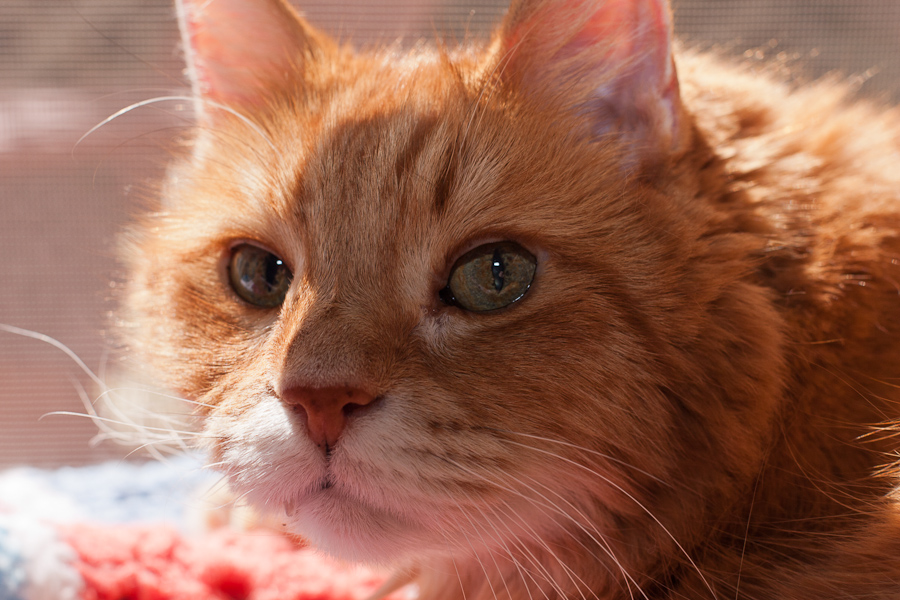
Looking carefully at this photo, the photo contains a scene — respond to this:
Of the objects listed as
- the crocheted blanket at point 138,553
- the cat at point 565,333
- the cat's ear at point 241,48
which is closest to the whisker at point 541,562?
the cat at point 565,333

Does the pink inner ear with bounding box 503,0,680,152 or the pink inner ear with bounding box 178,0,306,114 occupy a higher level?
the pink inner ear with bounding box 178,0,306,114

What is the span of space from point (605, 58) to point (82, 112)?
1.81m

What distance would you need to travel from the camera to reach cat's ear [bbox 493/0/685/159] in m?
1.02

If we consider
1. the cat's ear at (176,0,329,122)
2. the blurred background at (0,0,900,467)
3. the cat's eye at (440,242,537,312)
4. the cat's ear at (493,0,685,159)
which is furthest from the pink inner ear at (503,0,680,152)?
the blurred background at (0,0,900,467)

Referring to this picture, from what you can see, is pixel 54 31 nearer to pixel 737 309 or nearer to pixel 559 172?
pixel 559 172

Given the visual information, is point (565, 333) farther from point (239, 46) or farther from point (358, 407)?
point (239, 46)

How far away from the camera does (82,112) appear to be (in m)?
2.25

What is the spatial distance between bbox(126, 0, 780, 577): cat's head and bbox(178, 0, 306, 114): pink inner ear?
20 centimetres

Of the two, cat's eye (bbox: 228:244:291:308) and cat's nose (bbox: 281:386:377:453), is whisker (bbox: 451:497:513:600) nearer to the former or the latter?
cat's nose (bbox: 281:386:377:453)

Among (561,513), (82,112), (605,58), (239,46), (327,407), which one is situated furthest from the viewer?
(82,112)

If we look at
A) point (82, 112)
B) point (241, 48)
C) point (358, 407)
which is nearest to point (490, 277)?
point (358, 407)

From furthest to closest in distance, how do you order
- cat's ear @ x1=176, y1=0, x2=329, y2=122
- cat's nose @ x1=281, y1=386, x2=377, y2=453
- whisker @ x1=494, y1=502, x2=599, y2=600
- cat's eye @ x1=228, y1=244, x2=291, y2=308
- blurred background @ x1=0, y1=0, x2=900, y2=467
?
blurred background @ x1=0, y1=0, x2=900, y2=467 < cat's ear @ x1=176, y1=0, x2=329, y2=122 < cat's eye @ x1=228, y1=244, x2=291, y2=308 < whisker @ x1=494, y1=502, x2=599, y2=600 < cat's nose @ x1=281, y1=386, x2=377, y2=453

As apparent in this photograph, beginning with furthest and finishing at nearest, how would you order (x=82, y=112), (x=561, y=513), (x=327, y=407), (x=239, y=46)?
(x=82, y=112)
(x=239, y=46)
(x=561, y=513)
(x=327, y=407)

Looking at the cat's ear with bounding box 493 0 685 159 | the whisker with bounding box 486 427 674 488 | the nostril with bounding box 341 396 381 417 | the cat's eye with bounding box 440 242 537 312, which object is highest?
the cat's ear with bounding box 493 0 685 159
